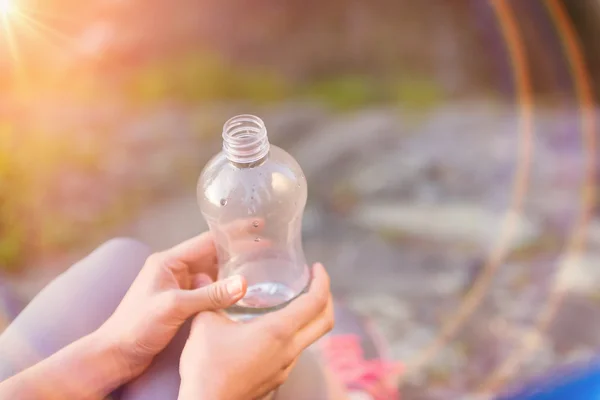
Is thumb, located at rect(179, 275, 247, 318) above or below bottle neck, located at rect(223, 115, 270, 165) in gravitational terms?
below

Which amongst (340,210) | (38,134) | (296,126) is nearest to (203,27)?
(296,126)

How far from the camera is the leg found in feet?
2.63

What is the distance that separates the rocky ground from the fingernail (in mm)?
807

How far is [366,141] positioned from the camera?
203 centimetres

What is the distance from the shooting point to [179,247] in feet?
2.84

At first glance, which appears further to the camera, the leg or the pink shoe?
the pink shoe

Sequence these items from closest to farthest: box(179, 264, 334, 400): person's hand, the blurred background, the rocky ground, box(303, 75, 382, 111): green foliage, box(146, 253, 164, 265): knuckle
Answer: box(179, 264, 334, 400): person's hand, box(146, 253, 164, 265): knuckle, the rocky ground, the blurred background, box(303, 75, 382, 111): green foliage

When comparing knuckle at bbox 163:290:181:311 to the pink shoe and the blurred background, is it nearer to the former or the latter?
the pink shoe

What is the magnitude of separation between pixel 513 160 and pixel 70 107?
4.77 ft

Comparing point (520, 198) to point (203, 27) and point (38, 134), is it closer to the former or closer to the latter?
point (203, 27)

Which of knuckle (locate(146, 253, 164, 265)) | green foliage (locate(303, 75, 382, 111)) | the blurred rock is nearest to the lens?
knuckle (locate(146, 253, 164, 265))

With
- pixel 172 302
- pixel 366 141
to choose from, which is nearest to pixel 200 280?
pixel 172 302

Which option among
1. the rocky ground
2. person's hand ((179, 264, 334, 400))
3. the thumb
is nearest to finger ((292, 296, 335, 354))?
person's hand ((179, 264, 334, 400))

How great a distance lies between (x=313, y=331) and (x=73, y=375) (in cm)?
30
